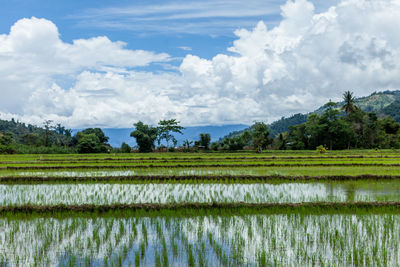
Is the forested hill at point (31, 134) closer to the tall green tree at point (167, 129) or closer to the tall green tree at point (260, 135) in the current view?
the tall green tree at point (167, 129)

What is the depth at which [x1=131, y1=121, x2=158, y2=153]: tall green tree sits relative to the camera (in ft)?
117

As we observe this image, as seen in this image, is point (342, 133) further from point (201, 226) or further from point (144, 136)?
point (201, 226)

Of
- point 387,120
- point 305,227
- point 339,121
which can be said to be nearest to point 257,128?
point 339,121

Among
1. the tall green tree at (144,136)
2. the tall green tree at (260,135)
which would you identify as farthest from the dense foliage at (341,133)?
the tall green tree at (144,136)

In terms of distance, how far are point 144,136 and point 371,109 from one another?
12859cm

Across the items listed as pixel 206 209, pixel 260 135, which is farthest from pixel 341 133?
pixel 206 209

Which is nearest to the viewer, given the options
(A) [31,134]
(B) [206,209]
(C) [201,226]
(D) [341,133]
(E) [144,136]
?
(C) [201,226]

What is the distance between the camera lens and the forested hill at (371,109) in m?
99.9

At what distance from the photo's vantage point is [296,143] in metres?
39.0

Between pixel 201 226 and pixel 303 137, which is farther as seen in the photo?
pixel 303 137

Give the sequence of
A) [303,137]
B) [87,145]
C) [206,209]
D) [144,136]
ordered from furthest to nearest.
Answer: [303,137] < [144,136] < [87,145] < [206,209]

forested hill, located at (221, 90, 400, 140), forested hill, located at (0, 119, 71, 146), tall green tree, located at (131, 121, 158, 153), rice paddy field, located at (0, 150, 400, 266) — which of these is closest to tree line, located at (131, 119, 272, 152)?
tall green tree, located at (131, 121, 158, 153)

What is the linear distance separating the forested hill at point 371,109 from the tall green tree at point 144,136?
53.0 meters

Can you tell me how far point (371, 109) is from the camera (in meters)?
140
